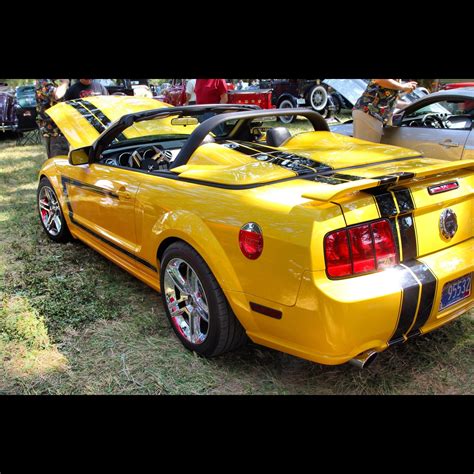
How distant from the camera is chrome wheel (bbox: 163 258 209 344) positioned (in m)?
2.68

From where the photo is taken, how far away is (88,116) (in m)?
4.33

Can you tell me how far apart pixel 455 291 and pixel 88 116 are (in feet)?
11.2

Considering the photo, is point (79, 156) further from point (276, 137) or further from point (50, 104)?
point (50, 104)

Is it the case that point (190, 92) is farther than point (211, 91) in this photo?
Yes

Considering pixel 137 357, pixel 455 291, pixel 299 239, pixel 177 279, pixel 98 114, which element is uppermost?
pixel 98 114

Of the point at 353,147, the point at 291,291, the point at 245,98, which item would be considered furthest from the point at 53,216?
the point at 245,98

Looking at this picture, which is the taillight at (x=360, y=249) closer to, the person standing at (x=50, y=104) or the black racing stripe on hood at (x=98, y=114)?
the black racing stripe on hood at (x=98, y=114)

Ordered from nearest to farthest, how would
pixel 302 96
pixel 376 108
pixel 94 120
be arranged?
pixel 94 120 → pixel 376 108 → pixel 302 96

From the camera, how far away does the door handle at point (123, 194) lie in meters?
3.17

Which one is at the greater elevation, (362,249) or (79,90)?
(79,90)

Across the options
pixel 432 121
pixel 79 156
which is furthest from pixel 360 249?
pixel 432 121

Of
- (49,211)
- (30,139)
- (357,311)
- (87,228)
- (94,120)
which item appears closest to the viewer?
(357,311)

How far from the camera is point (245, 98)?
12781 millimetres

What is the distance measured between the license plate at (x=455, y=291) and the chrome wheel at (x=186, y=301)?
1.21 metres
